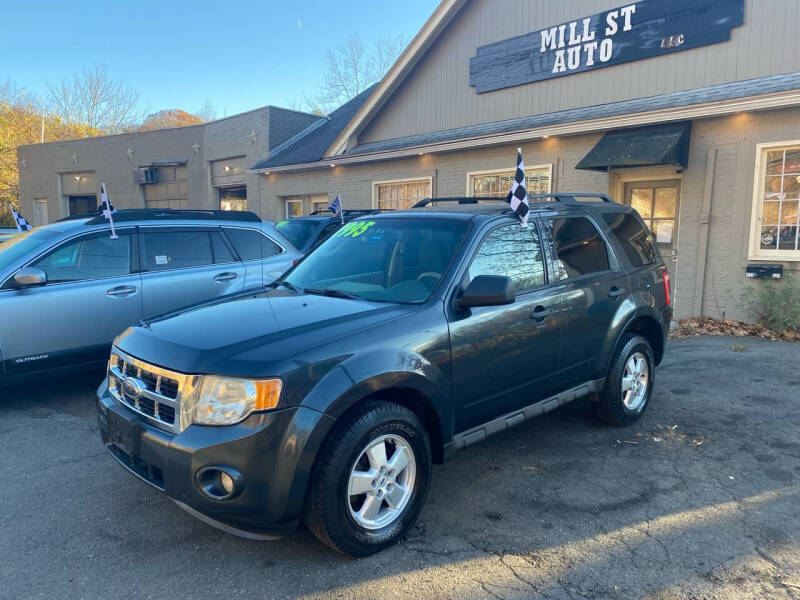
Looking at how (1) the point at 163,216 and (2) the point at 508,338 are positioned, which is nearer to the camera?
(2) the point at 508,338

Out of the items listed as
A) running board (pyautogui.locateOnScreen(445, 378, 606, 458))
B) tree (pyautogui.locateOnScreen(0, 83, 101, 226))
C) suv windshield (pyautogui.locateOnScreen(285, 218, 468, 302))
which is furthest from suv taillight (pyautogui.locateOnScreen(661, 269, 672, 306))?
tree (pyautogui.locateOnScreen(0, 83, 101, 226))

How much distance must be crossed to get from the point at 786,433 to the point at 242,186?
56.2 feet

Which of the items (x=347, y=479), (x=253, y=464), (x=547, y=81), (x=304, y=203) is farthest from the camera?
(x=304, y=203)

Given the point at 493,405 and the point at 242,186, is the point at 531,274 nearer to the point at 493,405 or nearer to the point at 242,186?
the point at 493,405

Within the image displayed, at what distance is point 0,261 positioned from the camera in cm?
A: 522

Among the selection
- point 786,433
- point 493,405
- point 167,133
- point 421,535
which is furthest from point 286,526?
point 167,133

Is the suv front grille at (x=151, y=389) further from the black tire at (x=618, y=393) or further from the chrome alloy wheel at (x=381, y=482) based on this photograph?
the black tire at (x=618, y=393)

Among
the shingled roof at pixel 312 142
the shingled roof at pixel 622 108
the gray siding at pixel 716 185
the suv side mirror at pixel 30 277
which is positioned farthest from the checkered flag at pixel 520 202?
the shingled roof at pixel 312 142

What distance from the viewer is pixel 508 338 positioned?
367 cm

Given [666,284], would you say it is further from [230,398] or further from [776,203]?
[776,203]

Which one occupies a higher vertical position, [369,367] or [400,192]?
[400,192]

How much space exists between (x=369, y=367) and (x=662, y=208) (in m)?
8.03

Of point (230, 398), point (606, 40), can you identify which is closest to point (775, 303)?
point (606, 40)

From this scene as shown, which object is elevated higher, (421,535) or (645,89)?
(645,89)
